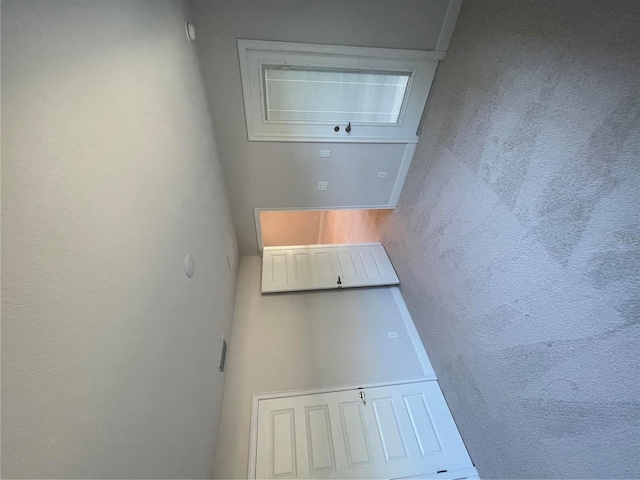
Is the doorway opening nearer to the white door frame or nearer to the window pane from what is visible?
the white door frame

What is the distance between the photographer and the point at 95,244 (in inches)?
27.5

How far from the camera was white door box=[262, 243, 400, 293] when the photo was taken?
282 cm

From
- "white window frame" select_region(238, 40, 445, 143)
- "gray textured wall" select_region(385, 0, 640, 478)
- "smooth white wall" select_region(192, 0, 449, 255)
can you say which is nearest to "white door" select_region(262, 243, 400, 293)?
"smooth white wall" select_region(192, 0, 449, 255)

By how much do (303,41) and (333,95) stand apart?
0.43m

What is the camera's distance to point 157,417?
1.00m

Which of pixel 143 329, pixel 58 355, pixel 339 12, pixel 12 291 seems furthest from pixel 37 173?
pixel 339 12

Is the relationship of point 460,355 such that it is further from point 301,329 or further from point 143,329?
point 143,329

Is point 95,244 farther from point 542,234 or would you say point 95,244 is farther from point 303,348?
point 303,348

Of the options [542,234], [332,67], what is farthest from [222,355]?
[332,67]

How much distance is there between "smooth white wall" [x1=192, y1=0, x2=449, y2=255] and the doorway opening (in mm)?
1210

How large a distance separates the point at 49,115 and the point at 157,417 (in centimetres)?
109

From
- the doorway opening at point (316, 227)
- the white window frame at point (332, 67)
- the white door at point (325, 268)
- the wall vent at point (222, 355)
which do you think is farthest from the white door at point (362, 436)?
the white window frame at point (332, 67)

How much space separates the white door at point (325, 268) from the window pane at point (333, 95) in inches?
62.0

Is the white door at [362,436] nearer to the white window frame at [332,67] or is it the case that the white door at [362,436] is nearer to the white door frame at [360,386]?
the white door frame at [360,386]
